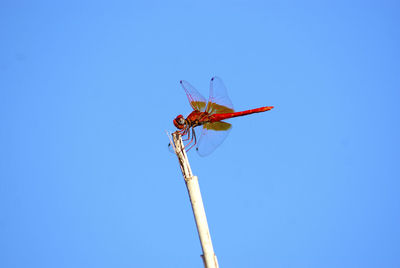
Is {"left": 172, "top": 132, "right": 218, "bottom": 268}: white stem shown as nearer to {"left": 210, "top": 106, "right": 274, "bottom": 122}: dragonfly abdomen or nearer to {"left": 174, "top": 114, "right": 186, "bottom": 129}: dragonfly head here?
{"left": 174, "top": 114, "right": 186, "bottom": 129}: dragonfly head

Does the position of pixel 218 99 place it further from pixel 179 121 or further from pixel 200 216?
pixel 200 216

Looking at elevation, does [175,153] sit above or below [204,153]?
below

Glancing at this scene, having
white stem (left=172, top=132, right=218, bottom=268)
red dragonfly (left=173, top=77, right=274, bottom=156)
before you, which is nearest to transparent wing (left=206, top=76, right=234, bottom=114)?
red dragonfly (left=173, top=77, right=274, bottom=156)

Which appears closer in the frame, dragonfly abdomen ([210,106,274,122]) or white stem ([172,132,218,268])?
white stem ([172,132,218,268])

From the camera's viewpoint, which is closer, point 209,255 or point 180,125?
point 209,255

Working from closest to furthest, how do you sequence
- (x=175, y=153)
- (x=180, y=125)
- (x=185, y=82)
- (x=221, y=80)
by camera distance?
(x=175, y=153) < (x=180, y=125) < (x=185, y=82) < (x=221, y=80)

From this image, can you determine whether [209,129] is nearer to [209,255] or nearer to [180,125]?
[180,125]

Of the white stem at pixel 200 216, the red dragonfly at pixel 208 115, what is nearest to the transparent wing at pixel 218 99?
the red dragonfly at pixel 208 115

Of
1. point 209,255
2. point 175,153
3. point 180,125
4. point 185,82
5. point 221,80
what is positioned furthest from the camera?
point 221,80

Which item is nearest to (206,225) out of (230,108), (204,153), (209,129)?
(204,153)
